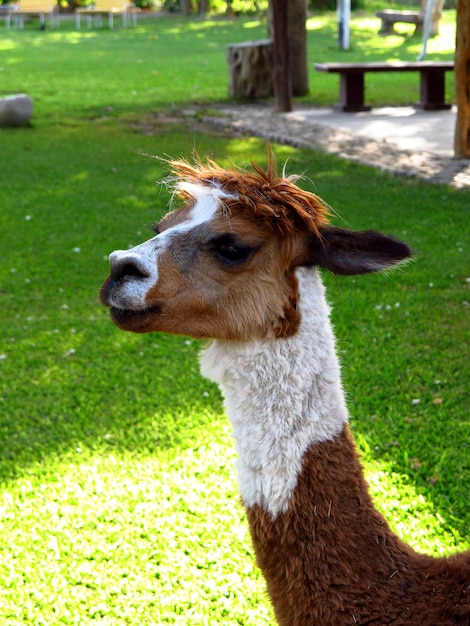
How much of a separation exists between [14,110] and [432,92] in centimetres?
654

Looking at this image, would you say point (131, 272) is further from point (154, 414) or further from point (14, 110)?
point (14, 110)

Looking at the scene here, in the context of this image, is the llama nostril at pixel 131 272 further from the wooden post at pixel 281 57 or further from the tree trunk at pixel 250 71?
the tree trunk at pixel 250 71

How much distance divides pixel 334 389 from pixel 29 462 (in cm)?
254

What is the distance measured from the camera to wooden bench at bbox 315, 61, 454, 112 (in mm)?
12984

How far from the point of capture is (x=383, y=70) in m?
13.3

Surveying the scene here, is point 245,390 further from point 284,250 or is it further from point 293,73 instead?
point 293,73

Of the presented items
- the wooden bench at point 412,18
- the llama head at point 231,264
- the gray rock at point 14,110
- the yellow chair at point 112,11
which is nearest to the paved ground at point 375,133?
the gray rock at point 14,110

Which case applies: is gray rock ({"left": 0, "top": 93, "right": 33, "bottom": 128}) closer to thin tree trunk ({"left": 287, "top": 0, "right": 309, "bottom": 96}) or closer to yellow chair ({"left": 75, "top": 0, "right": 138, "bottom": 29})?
thin tree trunk ({"left": 287, "top": 0, "right": 309, "bottom": 96})

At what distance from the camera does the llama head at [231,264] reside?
2.29 m

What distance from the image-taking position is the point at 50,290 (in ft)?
21.9

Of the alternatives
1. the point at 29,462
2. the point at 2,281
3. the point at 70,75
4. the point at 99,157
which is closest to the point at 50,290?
the point at 2,281

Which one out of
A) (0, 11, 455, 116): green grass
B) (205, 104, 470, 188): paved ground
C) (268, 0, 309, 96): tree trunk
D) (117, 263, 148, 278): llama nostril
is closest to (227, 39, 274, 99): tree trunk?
(268, 0, 309, 96): tree trunk

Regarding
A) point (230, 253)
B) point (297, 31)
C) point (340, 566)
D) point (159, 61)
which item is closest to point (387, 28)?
point (159, 61)

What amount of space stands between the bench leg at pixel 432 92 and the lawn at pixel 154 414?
4263 millimetres
